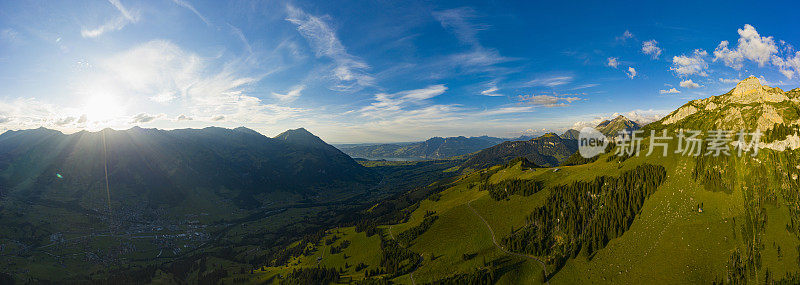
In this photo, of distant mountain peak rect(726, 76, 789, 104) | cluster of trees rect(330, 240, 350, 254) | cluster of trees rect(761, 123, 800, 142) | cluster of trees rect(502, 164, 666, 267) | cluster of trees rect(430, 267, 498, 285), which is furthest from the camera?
cluster of trees rect(330, 240, 350, 254)

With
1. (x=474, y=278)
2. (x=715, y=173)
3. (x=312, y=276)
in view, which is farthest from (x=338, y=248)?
(x=715, y=173)

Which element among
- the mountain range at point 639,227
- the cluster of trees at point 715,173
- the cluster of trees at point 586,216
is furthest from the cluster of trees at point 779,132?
the cluster of trees at point 586,216

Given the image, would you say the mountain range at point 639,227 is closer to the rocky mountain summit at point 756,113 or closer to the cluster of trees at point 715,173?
the cluster of trees at point 715,173

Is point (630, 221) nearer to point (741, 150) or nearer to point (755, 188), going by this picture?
point (755, 188)

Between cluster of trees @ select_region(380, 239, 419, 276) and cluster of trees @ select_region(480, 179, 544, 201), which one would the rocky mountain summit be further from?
cluster of trees @ select_region(380, 239, 419, 276)

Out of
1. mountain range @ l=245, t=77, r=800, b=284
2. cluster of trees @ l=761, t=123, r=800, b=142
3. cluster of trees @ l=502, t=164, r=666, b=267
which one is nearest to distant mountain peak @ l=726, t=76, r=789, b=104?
mountain range @ l=245, t=77, r=800, b=284
